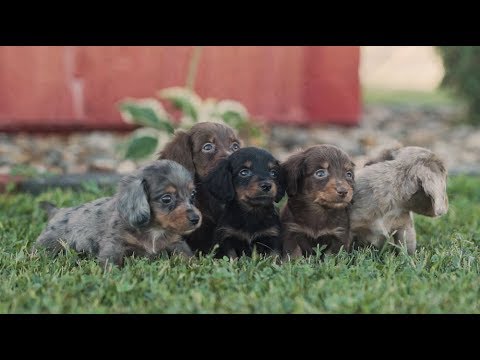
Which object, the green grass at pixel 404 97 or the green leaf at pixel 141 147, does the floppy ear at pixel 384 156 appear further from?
the green grass at pixel 404 97

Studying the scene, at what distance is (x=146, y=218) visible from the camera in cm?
535

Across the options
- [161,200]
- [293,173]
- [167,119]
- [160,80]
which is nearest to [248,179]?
[293,173]

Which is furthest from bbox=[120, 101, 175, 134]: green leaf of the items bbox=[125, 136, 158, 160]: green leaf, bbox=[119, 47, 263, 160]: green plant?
bbox=[125, 136, 158, 160]: green leaf

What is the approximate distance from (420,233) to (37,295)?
3.67m

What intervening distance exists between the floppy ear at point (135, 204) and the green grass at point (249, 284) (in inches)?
11.1

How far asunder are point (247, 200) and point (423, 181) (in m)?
1.29

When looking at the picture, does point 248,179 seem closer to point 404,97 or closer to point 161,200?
point 161,200

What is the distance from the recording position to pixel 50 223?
247 inches

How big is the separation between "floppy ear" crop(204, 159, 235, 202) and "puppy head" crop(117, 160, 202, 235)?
166mm

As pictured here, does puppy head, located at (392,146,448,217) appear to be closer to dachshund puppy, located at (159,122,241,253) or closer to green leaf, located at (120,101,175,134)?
dachshund puppy, located at (159,122,241,253)

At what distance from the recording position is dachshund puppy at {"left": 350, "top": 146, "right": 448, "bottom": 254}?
5.74 m

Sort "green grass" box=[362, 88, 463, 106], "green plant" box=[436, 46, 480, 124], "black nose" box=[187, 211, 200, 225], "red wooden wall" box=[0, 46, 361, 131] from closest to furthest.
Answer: "black nose" box=[187, 211, 200, 225] < "red wooden wall" box=[0, 46, 361, 131] < "green plant" box=[436, 46, 480, 124] < "green grass" box=[362, 88, 463, 106]
